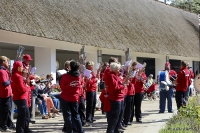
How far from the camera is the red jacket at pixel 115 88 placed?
6.90 m

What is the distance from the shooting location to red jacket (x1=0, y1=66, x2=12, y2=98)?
7655 millimetres

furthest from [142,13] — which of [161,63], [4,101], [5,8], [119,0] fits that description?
[4,101]

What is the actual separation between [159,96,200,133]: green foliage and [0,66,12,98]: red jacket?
3.53m

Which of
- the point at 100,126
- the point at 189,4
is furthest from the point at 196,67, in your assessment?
the point at 100,126

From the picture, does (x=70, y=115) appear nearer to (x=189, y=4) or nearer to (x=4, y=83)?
(x=4, y=83)

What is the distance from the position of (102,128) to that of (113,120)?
1.70 metres

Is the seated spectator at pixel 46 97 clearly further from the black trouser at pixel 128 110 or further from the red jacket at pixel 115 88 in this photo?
the red jacket at pixel 115 88

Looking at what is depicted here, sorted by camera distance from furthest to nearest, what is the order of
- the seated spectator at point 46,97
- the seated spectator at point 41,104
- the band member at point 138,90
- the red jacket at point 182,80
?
the red jacket at point 182,80 → the seated spectator at point 46,97 → the seated spectator at point 41,104 → the band member at point 138,90

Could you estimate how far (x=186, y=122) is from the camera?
6.93m

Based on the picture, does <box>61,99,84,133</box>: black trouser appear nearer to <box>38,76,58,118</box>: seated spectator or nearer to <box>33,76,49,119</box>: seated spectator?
<box>33,76,49,119</box>: seated spectator

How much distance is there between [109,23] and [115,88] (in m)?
11.2

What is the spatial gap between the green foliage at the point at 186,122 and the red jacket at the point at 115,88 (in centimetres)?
110

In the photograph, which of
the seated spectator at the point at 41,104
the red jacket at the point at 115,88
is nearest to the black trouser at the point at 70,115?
the red jacket at the point at 115,88

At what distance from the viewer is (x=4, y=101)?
792cm
